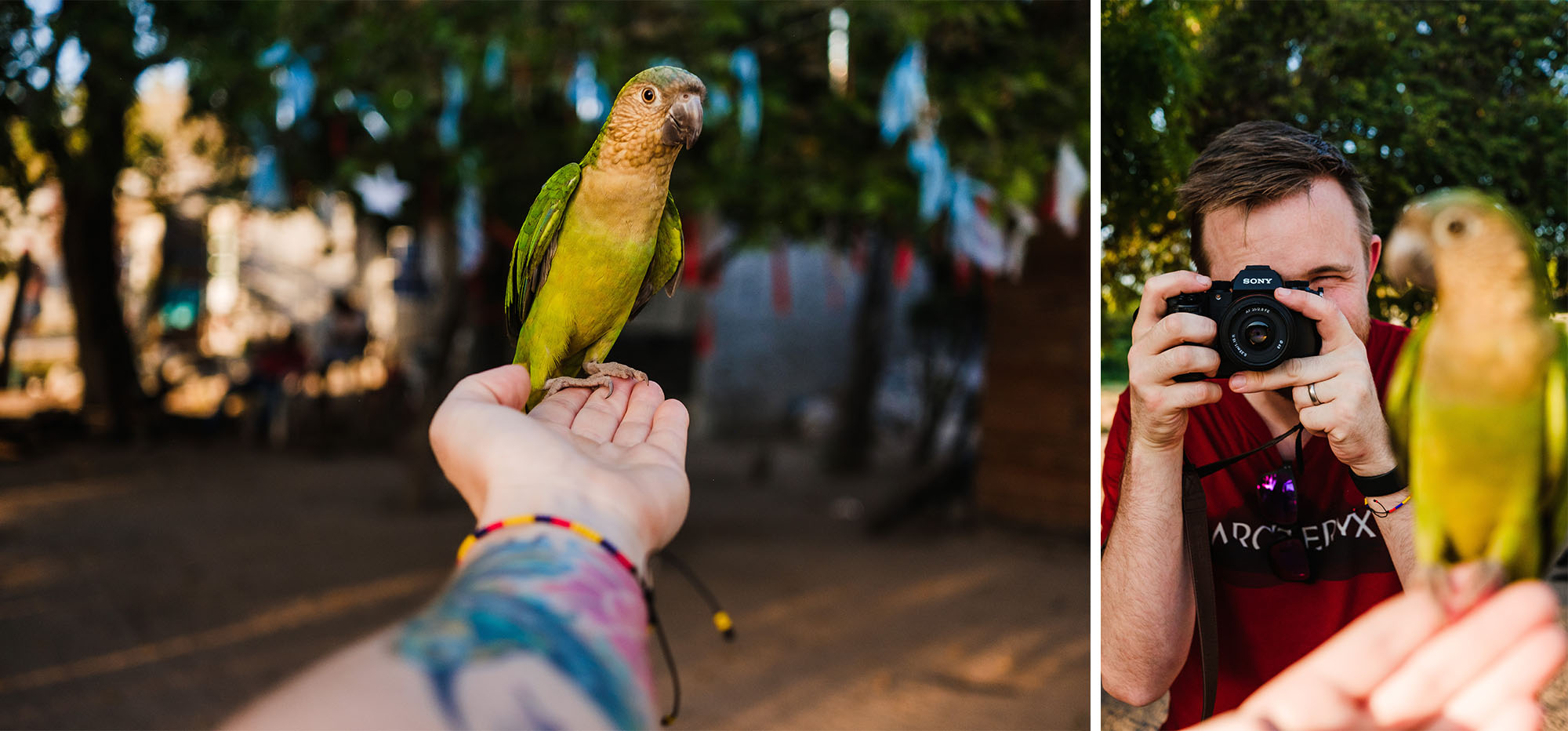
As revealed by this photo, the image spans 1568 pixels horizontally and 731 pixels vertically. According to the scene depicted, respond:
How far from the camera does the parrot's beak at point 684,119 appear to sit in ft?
3.40

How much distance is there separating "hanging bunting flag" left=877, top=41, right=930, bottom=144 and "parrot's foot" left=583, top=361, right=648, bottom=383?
3079 mm

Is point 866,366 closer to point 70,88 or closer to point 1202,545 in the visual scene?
point 70,88

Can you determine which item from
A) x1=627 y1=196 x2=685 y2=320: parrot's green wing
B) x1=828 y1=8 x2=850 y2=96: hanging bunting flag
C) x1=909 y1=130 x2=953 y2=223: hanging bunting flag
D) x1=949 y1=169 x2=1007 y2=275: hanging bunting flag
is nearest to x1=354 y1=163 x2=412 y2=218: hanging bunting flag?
x1=828 y1=8 x2=850 y2=96: hanging bunting flag

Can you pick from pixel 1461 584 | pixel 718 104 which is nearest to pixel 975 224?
pixel 718 104

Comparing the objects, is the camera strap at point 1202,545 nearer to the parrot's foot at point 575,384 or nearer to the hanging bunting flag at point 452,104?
the parrot's foot at point 575,384

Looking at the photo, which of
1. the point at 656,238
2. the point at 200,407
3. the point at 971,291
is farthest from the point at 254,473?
the point at 656,238

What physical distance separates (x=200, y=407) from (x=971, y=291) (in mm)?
9763

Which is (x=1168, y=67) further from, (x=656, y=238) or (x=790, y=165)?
(x=790, y=165)

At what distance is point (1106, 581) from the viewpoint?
1387 mm

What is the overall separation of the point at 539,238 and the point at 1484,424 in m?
1.17

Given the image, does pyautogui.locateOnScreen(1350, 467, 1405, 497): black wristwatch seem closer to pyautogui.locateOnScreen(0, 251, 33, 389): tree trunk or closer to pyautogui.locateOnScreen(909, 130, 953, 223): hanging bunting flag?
pyautogui.locateOnScreen(909, 130, 953, 223): hanging bunting flag

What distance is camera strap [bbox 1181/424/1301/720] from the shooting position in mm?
1321

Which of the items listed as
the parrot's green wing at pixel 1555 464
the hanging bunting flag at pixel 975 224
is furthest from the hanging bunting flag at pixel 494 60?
the parrot's green wing at pixel 1555 464

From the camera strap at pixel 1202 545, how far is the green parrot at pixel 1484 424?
0.15 meters
